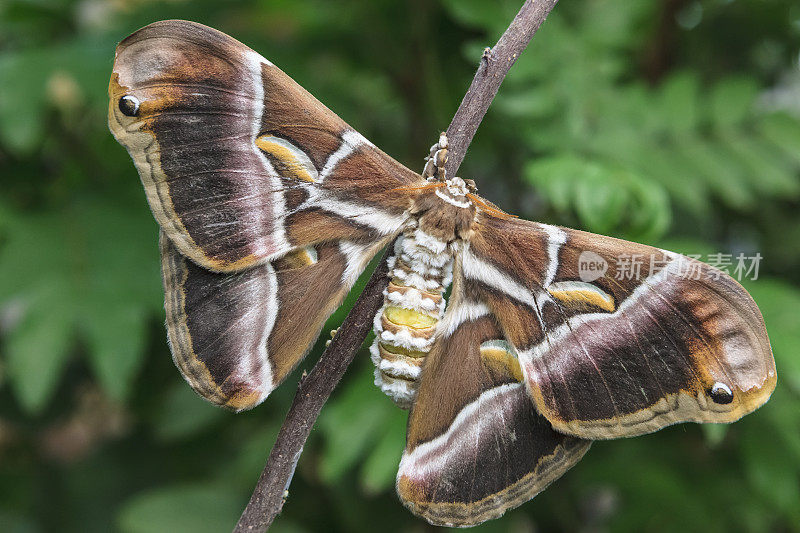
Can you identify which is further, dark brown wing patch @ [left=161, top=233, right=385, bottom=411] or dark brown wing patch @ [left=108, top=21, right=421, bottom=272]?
dark brown wing patch @ [left=161, top=233, right=385, bottom=411]

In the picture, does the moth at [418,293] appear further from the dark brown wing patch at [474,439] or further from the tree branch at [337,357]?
the tree branch at [337,357]

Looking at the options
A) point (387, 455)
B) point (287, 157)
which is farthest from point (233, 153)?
point (387, 455)

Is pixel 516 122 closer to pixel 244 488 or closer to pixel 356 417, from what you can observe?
pixel 356 417

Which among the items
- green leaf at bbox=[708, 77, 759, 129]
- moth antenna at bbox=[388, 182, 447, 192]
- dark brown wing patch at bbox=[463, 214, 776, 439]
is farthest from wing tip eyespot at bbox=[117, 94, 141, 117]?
green leaf at bbox=[708, 77, 759, 129]

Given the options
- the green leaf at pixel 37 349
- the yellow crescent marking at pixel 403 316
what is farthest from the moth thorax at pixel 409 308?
the green leaf at pixel 37 349

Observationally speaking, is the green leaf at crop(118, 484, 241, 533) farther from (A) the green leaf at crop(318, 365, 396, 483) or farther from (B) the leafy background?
(A) the green leaf at crop(318, 365, 396, 483)

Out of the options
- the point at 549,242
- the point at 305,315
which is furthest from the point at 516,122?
the point at 305,315

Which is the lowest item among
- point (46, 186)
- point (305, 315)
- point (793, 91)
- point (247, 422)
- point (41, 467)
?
point (41, 467)
